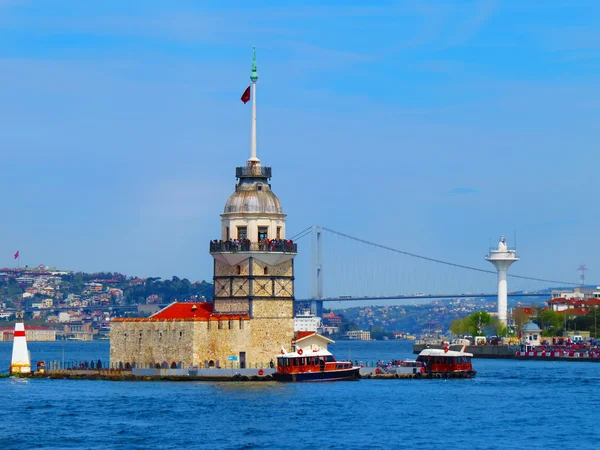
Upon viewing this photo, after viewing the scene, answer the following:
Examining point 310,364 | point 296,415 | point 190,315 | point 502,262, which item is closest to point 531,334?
point 502,262

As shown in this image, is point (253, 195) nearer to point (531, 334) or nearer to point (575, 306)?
point (531, 334)

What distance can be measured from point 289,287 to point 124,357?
8357 millimetres

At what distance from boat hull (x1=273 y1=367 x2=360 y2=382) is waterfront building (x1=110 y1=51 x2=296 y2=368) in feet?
7.12

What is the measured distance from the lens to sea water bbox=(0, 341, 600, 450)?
46344 mm

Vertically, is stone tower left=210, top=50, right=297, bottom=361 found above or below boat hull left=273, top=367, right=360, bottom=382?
above

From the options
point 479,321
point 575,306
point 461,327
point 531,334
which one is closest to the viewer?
point 531,334

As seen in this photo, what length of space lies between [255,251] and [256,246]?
296mm

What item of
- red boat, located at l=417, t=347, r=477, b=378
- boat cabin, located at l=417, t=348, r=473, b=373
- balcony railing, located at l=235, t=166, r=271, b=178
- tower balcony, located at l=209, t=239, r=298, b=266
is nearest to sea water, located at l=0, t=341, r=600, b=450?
red boat, located at l=417, t=347, r=477, b=378

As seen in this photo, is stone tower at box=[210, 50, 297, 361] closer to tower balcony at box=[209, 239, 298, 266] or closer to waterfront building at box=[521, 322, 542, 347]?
tower balcony at box=[209, 239, 298, 266]

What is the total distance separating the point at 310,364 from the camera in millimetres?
65750

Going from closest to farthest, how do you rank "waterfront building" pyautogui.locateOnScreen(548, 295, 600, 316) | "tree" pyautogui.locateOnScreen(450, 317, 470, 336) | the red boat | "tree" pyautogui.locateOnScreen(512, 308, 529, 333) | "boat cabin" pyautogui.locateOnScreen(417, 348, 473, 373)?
1. the red boat
2. "boat cabin" pyautogui.locateOnScreen(417, 348, 473, 373)
3. "tree" pyautogui.locateOnScreen(450, 317, 470, 336)
4. "tree" pyautogui.locateOnScreen(512, 308, 529, 333)
5. "waterfront building" pyautogui.locateOnScreen(548, 295, 600, 316)

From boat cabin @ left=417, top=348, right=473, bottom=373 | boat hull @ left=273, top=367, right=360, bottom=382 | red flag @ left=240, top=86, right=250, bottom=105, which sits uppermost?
red flag @ left=240, top=86, right=250, bottom=105

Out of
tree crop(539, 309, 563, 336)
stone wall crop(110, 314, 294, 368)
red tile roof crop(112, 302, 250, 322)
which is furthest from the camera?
tree crop(539, 309, 563, 336)

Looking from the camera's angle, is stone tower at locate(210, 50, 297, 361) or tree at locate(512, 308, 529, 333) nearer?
stone tower at locate(210, 50, 297, 361)
